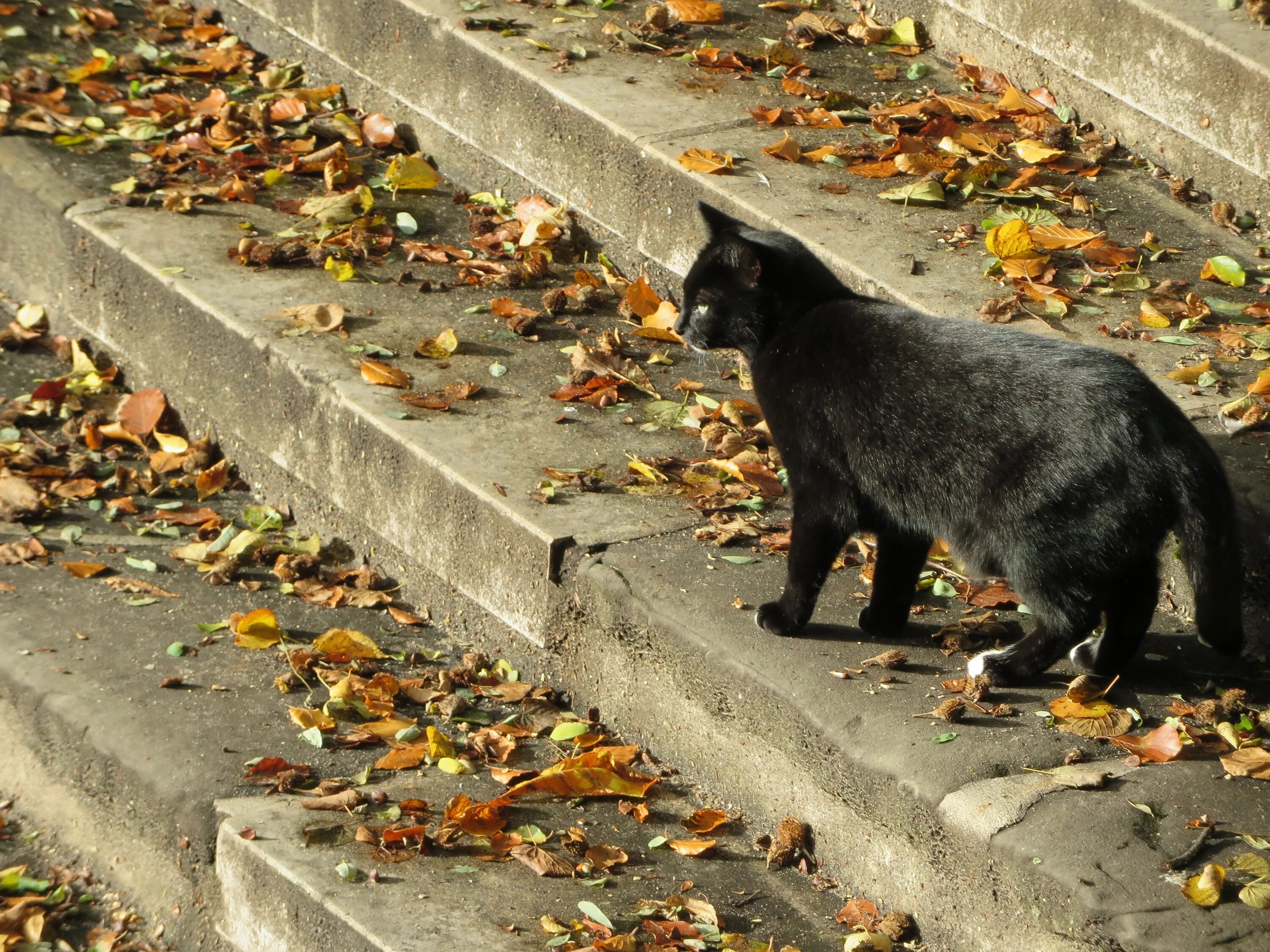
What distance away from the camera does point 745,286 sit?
3.79 m

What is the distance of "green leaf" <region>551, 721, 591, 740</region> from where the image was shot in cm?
383

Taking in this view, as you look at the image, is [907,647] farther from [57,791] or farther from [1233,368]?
[57,791]

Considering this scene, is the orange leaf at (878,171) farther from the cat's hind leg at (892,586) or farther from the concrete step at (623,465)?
the cat's hind leg at (892,586)

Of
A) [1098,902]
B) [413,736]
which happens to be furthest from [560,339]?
[1098,902]

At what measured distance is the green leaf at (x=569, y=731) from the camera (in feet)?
12.6

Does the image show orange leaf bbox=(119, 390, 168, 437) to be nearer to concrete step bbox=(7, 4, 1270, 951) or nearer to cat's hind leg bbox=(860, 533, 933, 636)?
concrete step bbox=(7, 4, 1270, 951)

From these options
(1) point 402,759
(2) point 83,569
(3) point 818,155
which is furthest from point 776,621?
(3) point 818,155

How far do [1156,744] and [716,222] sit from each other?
1.75m

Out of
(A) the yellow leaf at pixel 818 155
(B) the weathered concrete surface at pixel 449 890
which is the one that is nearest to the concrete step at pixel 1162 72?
(A) the yellow leaf at pixel 818 155

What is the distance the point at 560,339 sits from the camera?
4.96 m

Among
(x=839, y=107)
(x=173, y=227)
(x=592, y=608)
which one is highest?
(x=839, y=107)

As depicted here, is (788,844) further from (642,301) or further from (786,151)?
(786,151)

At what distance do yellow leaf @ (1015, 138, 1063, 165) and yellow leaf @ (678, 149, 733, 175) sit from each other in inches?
41.5

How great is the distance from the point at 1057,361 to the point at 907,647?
31.9 inches
